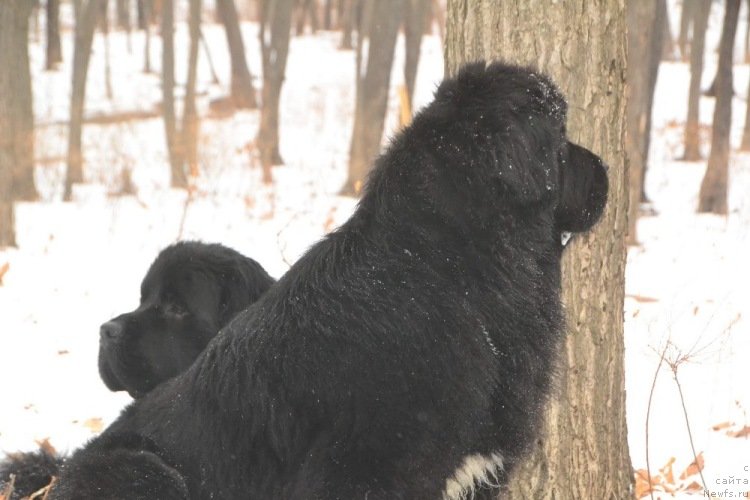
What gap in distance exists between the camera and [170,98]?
17828 millimetres

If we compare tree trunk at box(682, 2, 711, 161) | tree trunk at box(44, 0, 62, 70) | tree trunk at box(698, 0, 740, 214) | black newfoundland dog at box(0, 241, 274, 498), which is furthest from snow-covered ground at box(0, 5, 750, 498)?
tree trunk at box(44, 0, 62, 70)


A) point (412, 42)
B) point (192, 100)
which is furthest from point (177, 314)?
point (412, 42)

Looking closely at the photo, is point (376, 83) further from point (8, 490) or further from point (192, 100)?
point (8, 490)

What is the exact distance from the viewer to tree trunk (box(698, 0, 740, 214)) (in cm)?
1262

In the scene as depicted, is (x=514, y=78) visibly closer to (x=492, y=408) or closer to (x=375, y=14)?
(x=492, y=408)

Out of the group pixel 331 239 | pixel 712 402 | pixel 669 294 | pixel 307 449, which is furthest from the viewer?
pixel 669 294

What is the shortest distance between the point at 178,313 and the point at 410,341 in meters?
1.56

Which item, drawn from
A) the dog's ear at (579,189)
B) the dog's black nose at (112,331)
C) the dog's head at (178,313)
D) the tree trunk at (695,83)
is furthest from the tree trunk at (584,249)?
the tree trunk at (695,83)

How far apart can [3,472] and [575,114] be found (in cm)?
284

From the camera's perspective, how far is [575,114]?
3811mm

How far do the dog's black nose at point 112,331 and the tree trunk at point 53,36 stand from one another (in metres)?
15.4

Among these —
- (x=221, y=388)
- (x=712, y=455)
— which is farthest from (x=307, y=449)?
(x=712, y=455)

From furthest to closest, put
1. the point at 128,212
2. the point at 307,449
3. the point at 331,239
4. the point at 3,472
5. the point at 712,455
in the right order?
the point at 128,212
the point at 712,455
the point at 3,472
the point at 331,239
the point at 307,449

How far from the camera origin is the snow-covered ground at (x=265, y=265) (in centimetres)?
595
